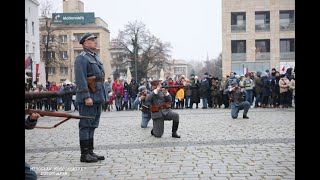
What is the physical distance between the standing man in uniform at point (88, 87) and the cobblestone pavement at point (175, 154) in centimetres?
31

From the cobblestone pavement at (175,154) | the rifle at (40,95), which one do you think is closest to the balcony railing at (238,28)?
the cobblestone pavement at (175,154)

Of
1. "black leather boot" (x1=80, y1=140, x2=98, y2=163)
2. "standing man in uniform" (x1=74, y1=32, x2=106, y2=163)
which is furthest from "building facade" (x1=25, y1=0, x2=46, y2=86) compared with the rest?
"black leather boot" (x1=80, y1=140, x2=98, y2=163)

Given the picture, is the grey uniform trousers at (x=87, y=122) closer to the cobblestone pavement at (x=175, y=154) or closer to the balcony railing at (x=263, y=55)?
the cobblestone pavement at (x=175, y=154)

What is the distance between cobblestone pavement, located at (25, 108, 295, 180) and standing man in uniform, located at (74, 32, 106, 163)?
0.31 m

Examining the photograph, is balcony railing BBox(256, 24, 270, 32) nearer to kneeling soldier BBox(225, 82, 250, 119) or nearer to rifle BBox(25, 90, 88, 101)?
kneeling soldier BBox(225, 82, 250, 119)

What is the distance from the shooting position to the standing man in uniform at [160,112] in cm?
922

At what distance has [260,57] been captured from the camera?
43.0 meters

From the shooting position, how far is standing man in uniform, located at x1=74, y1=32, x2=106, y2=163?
241 inches

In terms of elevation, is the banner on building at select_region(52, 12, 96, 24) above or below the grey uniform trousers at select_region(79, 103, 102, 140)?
above

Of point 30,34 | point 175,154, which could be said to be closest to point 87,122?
point 175,154

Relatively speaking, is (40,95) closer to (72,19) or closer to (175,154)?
(72,19)
